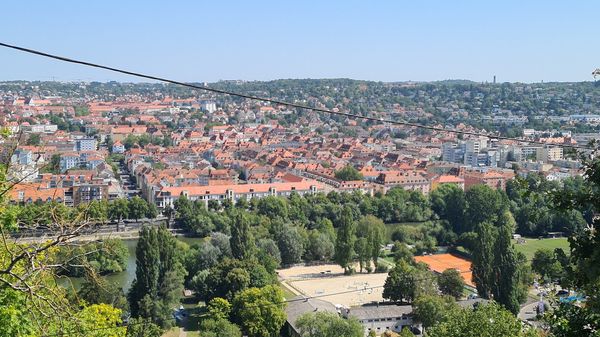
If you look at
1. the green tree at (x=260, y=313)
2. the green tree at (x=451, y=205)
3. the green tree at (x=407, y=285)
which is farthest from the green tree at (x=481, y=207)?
the green tree at (x=260, y=313)

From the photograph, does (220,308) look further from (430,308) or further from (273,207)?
(273,207)

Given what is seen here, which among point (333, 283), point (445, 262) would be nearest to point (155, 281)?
point (333, 283)

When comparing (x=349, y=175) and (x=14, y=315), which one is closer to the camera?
(x=14, y=315)

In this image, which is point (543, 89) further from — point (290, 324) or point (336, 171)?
point (290, 324)

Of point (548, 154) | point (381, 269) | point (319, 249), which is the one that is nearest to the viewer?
point (381, 269)

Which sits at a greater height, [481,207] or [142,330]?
[142,330]

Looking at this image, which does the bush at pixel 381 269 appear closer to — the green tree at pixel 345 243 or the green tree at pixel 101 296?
the green tree at pixel 345 243
